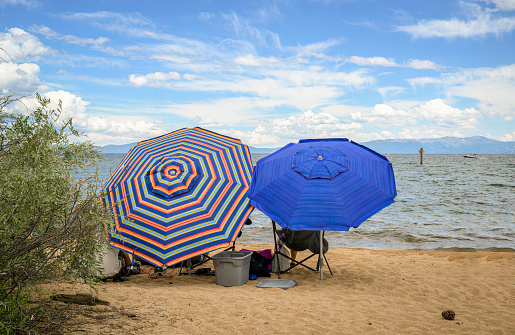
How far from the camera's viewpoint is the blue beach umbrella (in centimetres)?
530

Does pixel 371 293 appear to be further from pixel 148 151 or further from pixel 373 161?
pixel 148 151

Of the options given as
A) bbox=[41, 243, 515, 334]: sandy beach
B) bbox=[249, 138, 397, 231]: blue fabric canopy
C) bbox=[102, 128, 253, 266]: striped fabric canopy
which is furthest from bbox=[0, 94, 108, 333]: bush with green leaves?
bbox=[249, 138, 397, 231]: blue fabric canopy

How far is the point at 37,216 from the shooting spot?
3.22 m

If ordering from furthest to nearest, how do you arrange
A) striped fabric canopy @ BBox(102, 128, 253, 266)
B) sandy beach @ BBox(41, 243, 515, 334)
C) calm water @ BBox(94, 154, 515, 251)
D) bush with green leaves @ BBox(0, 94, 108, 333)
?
calm water @ BBox(94, 154, 515, 251) < striped fabric canopy @ BBox(102, 128, 253, 266) < sandy beach @ BBox(41, 243, 515, 334) < bush with green leaves @ BBox(0, 94, 108, 333)

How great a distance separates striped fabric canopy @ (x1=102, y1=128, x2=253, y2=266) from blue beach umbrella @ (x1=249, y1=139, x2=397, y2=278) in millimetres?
360

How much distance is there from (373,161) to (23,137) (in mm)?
4640

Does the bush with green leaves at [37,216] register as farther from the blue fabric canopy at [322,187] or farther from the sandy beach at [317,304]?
the blue fabric canopy at [322,187]

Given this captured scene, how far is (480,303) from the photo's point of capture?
5227mm

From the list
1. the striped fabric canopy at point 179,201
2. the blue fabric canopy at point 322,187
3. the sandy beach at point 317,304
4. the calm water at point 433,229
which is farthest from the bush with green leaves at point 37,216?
the calm water at point 433,229

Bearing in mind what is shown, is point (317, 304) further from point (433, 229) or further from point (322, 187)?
point (433, 229)

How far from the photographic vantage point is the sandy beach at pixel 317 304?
4176 mm

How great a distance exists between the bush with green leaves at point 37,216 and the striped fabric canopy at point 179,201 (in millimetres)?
1248

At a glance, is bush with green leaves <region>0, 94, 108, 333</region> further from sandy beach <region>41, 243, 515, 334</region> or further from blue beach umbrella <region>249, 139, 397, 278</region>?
blue beach umbrella <region>249, 139, 397, 278</region>

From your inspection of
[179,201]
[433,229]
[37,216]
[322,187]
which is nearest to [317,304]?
[322,187]
